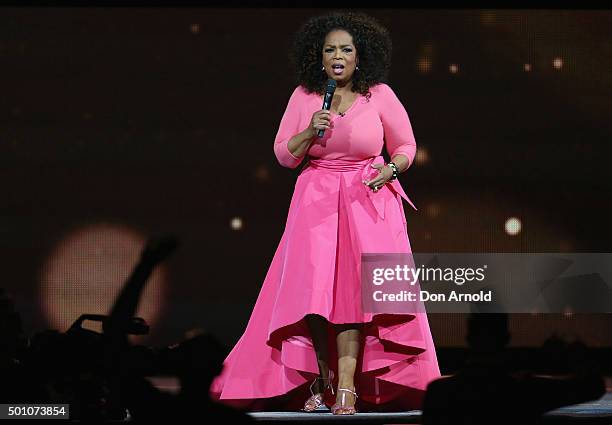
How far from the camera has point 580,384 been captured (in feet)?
6.91

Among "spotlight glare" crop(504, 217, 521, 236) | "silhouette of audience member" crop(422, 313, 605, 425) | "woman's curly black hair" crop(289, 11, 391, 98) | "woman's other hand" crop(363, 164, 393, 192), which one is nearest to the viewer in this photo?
"silhouette of audience member" crop(422, 313, 605, 425)

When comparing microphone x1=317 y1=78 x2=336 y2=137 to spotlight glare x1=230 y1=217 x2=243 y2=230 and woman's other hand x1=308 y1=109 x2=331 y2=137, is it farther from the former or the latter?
spotlight glare x1=230 y1=217 x2=243 y2=230

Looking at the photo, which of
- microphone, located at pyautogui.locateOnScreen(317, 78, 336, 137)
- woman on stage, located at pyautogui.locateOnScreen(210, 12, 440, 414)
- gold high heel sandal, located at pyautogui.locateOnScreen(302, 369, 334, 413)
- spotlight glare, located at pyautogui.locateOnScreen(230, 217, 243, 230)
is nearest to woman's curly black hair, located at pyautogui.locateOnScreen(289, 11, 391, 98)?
woman on stage, located at pyautogui.locateOnScreen(210, 12, 440, 414)

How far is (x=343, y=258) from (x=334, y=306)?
0.56 ft

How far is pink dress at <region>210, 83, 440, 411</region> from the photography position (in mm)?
3432

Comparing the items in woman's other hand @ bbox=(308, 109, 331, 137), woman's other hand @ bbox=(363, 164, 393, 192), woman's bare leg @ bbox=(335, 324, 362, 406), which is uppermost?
woman's other hand @ bbox=(308, 109, 331, 137)

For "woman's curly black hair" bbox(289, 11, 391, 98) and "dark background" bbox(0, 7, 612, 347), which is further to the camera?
"dark background" bbox(0, 7, 612, 347)

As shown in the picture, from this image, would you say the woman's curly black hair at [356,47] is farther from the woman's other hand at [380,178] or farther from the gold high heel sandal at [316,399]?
the gold high heel sandal at [316,399]

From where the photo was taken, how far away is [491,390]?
8.19ft

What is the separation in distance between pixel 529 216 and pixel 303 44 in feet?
5.34

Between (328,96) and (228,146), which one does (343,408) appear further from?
(228,146)

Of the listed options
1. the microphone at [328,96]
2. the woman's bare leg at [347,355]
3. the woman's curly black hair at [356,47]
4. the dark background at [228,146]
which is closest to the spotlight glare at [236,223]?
the dark background at [228,146]

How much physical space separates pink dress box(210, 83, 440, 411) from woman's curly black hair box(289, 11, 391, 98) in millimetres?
37

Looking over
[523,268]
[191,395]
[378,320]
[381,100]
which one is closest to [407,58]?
[523,268]
